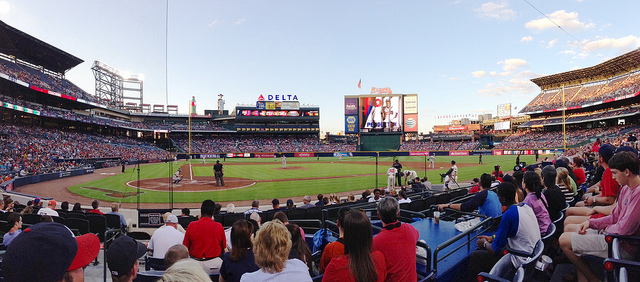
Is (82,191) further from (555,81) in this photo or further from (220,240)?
(555,81)

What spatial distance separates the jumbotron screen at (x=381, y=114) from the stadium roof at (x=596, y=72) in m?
42.3

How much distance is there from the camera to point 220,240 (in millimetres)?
5250

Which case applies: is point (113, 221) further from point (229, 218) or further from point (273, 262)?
point (273, 262)

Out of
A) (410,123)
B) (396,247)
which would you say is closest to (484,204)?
(396,247)

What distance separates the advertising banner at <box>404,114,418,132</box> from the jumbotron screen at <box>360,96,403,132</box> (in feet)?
6.58

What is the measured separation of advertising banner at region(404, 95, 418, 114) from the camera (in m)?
63.1

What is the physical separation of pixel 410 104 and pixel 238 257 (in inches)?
2524

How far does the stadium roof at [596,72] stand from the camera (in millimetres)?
56062

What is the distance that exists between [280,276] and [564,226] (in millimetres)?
5505

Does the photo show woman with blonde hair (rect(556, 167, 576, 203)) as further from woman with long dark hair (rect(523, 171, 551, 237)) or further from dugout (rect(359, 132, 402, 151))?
dugout (rect(359, 132, 402, 151))

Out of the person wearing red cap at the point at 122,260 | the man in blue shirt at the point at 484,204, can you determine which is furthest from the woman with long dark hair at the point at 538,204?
the person wearing red cap at the point at 122,260

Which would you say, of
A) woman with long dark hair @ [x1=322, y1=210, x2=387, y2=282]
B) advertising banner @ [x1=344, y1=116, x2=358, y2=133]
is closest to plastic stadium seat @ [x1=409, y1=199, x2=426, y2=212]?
woman with long dark hair @ [x1=322, y1=210, x2=387, y2=282]

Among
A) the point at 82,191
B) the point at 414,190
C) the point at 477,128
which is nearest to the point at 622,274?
the point at 414,190

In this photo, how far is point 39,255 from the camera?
160 cm
